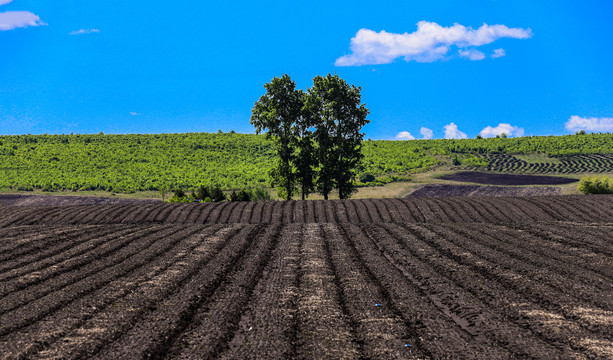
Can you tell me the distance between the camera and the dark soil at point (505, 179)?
2205 inches

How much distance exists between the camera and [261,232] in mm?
22422

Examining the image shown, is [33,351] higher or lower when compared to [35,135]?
lower

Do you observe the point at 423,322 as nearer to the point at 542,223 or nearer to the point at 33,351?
the point at 33,351

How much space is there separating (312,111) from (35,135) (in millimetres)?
95200

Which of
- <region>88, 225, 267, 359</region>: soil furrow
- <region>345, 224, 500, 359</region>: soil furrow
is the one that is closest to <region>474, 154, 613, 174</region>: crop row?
<region>345, 224, 500, 359</region>: soil furrow

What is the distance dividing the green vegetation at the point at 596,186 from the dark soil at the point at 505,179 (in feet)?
49.6

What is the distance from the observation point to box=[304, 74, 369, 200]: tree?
37.2 metres

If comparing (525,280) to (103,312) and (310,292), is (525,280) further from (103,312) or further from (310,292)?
(103,312)

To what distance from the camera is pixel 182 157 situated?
293 ft

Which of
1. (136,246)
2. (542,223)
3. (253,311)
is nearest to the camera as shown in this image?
(253,311)

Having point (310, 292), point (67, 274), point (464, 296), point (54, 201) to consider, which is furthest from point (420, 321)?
point (54, 201)

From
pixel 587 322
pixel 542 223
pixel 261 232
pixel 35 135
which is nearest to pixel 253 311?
pixel 587 322

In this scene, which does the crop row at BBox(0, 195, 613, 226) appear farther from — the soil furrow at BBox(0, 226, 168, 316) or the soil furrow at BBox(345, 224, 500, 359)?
the soil furrow at BBox(345, 224, 500, 359)

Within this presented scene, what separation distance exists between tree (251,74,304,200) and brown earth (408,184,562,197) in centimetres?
1874
